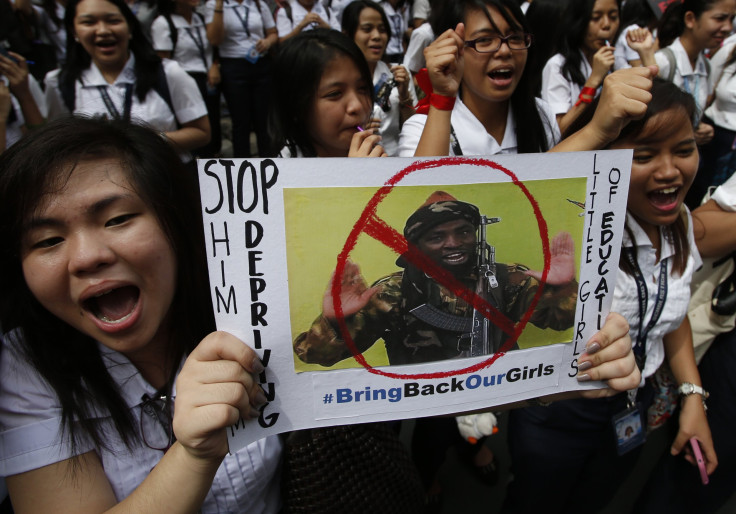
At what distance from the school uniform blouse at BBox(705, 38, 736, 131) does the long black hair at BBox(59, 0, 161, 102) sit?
3225 mm

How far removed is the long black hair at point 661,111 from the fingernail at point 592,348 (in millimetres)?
396

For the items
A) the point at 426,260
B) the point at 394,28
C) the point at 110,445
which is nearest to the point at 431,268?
the point at 426,260

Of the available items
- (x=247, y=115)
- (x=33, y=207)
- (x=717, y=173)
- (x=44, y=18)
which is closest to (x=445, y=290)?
(x=33, y=207)

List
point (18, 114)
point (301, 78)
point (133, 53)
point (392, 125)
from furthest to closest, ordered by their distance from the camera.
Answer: point (392, 125), point (133, 53), point (18, 114), point (301, 78)

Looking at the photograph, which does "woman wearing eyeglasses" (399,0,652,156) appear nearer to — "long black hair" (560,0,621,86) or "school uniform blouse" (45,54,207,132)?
"long black hair" (560,0,621,86)

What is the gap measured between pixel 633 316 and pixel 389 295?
798 mm

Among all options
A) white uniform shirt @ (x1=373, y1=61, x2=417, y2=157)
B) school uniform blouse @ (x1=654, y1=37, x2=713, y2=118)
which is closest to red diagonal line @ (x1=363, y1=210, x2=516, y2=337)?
white uniform shirt @ (x1=373, y1=61, x2=417, y2=157)

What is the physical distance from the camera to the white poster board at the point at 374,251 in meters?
0.74

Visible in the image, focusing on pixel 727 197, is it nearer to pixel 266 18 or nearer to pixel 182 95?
pixel 182 95

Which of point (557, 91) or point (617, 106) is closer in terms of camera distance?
point (617, 106)

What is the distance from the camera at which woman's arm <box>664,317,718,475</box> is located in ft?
4.69

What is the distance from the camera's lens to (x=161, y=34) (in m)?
3.69

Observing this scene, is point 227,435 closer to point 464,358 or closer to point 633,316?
point 464,358

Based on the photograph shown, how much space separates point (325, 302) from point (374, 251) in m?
0.12
